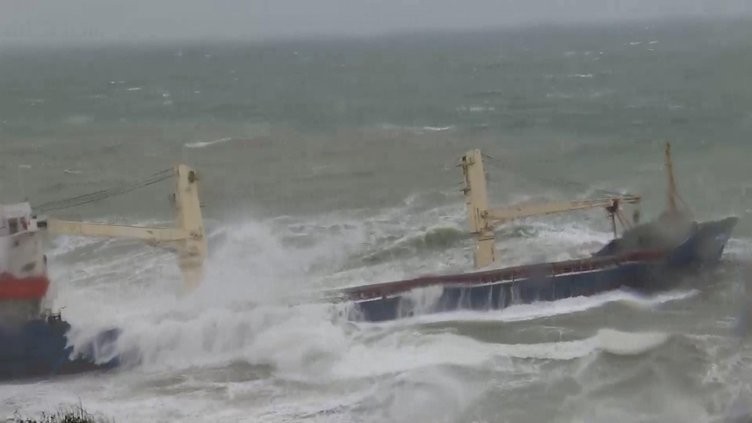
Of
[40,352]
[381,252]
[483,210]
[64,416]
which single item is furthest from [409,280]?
[64,416]

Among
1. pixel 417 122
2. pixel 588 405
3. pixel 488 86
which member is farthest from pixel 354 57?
pixel 588 405

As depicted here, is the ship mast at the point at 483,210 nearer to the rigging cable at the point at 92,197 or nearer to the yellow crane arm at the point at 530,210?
the yellow crane arm at the point at 530,210

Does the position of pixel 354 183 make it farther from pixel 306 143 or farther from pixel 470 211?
pixel 470 211

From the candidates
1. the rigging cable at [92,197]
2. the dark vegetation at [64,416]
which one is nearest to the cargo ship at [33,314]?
the dark vegetation at [64,416]

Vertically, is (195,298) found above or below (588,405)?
above

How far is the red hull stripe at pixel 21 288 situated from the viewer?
22.2m

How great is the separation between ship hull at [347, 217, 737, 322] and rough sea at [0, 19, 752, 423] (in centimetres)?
38

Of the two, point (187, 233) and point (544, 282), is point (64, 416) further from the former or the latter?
point (544, 282)

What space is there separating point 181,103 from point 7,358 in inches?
1991

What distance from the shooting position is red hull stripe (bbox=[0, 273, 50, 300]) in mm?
22172

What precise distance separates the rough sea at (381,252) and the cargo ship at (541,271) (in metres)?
0.43

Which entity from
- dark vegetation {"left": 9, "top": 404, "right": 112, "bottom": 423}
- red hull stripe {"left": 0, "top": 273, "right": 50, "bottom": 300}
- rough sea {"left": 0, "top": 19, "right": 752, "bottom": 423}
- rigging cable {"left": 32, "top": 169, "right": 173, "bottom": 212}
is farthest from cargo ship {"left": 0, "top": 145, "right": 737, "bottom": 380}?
rigging cable {"left": 32, "top": 169, "right": 173, "bottom": 212}

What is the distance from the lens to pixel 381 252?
99.6 feet

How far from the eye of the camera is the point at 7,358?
22234 millimetres
